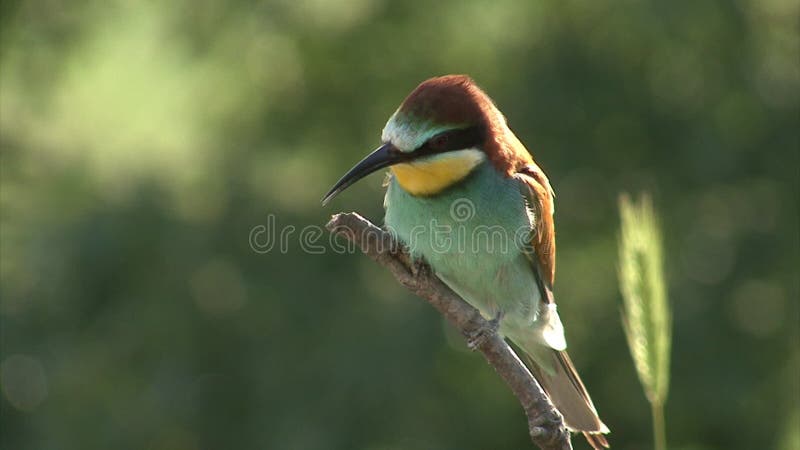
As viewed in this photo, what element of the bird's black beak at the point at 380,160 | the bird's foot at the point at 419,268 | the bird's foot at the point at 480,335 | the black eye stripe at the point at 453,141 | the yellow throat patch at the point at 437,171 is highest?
the bird's black beak at the point at 380,160

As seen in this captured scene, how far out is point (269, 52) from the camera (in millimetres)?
4758

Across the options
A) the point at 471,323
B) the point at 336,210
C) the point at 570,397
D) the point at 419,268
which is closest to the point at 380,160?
the point at 419,268

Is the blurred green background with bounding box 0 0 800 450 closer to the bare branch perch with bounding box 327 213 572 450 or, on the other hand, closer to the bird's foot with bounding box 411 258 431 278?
the bird's foot with bounding box 411 258 431 278

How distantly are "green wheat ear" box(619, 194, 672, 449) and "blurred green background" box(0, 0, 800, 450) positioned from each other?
2.12 metres

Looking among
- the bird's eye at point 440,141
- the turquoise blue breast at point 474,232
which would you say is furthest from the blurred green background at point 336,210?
the bird's eye at point 440,141

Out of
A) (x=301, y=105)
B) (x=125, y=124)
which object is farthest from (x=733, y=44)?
(x=125, y=124)

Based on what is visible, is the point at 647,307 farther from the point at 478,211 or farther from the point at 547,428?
the point at 478,211

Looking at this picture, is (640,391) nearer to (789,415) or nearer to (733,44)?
(789,415)

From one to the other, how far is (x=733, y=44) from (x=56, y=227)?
9.62ft

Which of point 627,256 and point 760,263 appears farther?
A: point 760,263

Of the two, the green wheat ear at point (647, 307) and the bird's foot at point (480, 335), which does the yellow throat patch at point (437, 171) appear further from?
the green wheat ear at point (647, 307)

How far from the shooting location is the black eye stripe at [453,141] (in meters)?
2.66

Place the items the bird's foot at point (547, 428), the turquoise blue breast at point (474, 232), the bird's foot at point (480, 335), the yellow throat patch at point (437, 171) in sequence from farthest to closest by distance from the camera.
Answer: the turquoise blue breast at point (474, 232) → the yellow throat patch at point (437, 171) → the bird's foot at point (480, 335) → the bird's foot at point (547, 428)

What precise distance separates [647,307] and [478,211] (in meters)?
1.24
